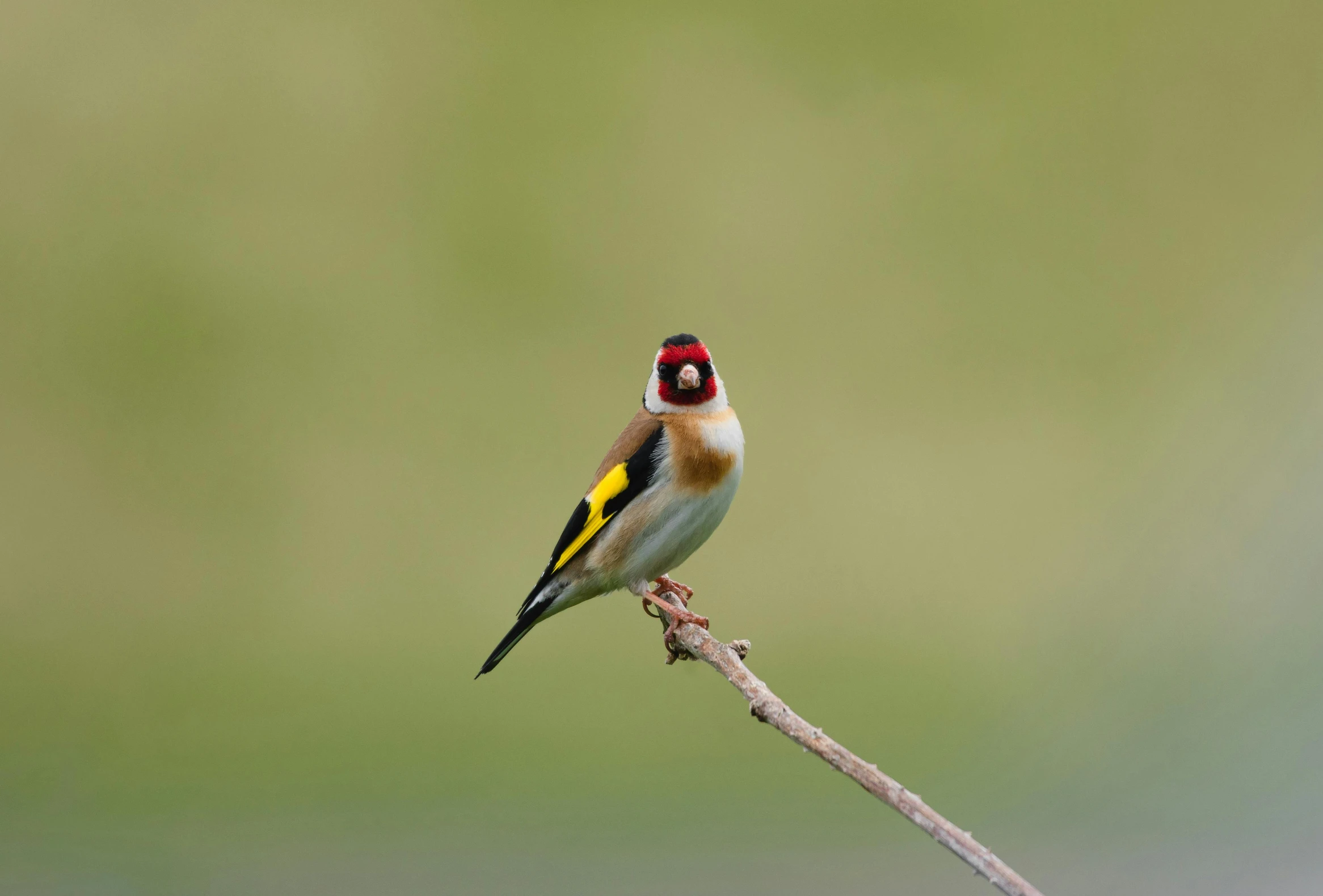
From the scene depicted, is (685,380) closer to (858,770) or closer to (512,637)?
(512,637)

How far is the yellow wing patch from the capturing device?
318cm

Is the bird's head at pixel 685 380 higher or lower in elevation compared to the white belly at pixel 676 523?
higher

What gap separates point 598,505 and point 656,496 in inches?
7.9

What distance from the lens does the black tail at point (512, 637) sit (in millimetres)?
3135

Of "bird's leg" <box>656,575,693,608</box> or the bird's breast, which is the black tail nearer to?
"bird's leg" <box>656,575,693,608</box>

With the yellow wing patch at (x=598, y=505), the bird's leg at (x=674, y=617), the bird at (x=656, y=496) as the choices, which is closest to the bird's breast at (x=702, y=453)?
the bird at (x=656, y=496)

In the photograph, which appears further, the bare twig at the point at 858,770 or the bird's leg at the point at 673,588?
the bird's leg at the point at 673,588

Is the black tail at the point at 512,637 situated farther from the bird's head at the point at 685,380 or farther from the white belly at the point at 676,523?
the bird's head at the point at 685,380

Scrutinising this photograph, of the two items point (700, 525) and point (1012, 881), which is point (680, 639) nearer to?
point (700, 525)

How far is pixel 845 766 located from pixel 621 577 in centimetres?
157

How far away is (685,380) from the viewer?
121 inches

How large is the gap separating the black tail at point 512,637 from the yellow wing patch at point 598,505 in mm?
165

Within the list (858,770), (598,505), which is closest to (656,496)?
(598,505)

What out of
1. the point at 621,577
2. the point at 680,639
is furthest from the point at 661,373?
the point at 680,639
